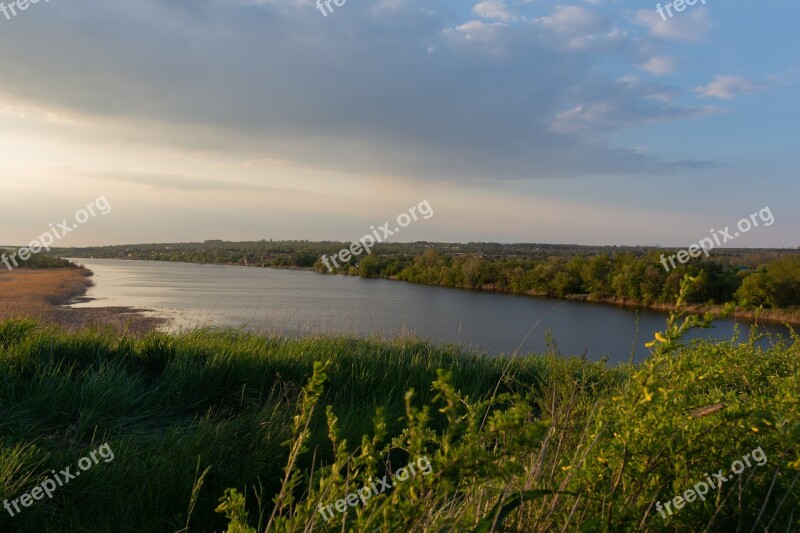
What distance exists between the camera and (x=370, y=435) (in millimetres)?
4059

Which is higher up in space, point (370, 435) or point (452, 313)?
point (370, 435)

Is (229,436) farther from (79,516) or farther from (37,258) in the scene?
(37,258)

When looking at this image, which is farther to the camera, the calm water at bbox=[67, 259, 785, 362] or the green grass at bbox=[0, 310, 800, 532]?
the calm water at bbox=[67, 259, 785, 362]

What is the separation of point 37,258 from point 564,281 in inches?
1469

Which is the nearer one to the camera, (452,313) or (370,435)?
(370,435)

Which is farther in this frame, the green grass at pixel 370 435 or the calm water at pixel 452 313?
the calm water at pixel 452 313

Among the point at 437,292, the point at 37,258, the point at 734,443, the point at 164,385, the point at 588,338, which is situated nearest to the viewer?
the point at 734,443

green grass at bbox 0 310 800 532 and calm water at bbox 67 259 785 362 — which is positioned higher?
green grass at bbox 0 310 800 532

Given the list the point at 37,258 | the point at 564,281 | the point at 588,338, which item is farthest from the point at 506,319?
the point at 37,258

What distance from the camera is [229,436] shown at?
142 inches

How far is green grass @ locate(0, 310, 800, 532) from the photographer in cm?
135

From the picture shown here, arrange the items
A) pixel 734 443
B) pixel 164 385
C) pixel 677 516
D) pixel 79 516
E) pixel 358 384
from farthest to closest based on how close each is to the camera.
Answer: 1. pixel 358 384
2. pixel 164 385
3. pixel 79 516
4. pixel 734 443
5. pixel 677 516

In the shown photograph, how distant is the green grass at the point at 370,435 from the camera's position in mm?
1354

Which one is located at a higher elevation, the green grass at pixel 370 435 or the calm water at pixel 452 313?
the green grass at pixel 370 435
